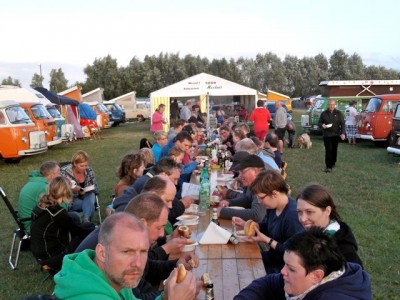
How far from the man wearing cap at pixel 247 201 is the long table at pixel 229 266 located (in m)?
0.61

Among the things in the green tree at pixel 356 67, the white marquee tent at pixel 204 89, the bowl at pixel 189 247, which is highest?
the green tree at pixel 356 67

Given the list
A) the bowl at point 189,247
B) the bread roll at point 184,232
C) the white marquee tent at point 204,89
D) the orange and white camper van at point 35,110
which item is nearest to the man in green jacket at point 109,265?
the bowl at point 189,247

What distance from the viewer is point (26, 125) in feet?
51.0

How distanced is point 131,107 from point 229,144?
33246mm

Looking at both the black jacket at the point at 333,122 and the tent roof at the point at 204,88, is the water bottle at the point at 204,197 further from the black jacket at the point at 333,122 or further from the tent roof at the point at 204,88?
the tent roof at the point at 204,88

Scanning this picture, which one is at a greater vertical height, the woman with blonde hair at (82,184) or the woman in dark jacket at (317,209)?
the woman in dark jacket at (317,209)

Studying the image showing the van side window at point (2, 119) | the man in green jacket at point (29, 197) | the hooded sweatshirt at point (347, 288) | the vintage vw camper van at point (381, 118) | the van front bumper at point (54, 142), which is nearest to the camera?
the hooded sweatshirt at point (347, 288)

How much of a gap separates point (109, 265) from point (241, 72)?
2397 inches

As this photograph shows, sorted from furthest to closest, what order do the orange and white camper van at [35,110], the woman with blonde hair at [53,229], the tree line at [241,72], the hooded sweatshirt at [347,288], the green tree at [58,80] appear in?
the green tree at [58,80] → the tree line at [241,72] → the orange and white camper van at [35,110] → the woman with blonde hair at [53,229] → the hooded sweatshirt at [347,288]

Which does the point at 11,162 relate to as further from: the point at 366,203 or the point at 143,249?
the point at 143,249

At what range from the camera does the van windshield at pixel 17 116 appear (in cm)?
1532

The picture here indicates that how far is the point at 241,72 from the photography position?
61875 mm

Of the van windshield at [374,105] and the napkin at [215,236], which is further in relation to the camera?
the van windshield at [374,105]

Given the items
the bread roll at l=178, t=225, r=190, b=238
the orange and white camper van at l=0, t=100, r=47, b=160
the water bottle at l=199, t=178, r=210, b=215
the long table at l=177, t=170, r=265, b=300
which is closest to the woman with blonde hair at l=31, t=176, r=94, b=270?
the water bottle at l=199, t=178, r=210, b=215
